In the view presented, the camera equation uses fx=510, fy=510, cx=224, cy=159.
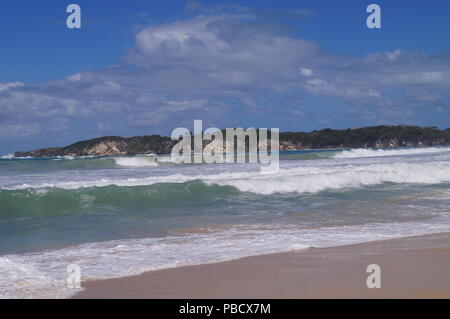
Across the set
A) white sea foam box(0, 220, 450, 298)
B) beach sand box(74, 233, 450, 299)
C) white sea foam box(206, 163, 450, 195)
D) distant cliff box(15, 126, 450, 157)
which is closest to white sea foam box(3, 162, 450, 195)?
white sea foam box(206, 163, 450, 195)

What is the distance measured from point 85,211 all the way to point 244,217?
4.38m

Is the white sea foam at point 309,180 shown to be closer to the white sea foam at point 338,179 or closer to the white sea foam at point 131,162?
the white sea foam at point 338,179

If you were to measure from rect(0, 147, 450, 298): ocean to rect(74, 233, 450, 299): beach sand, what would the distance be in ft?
1.56

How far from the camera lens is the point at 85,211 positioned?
13.4 m

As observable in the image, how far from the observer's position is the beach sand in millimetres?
5223

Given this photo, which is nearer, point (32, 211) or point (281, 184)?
point (32, 211)

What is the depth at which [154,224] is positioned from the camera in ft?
37.0

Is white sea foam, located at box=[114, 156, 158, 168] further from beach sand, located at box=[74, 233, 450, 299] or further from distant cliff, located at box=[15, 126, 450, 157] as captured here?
distant cliff, located at box=[15, 126, 450, 157]

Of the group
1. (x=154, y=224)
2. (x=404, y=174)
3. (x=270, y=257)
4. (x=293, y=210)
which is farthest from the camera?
(x=404, y=174)

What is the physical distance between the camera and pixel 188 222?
11.4 m

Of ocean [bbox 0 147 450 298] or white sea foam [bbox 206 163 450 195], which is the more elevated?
Result: white sea foam [bbox 206 163 450 195]
